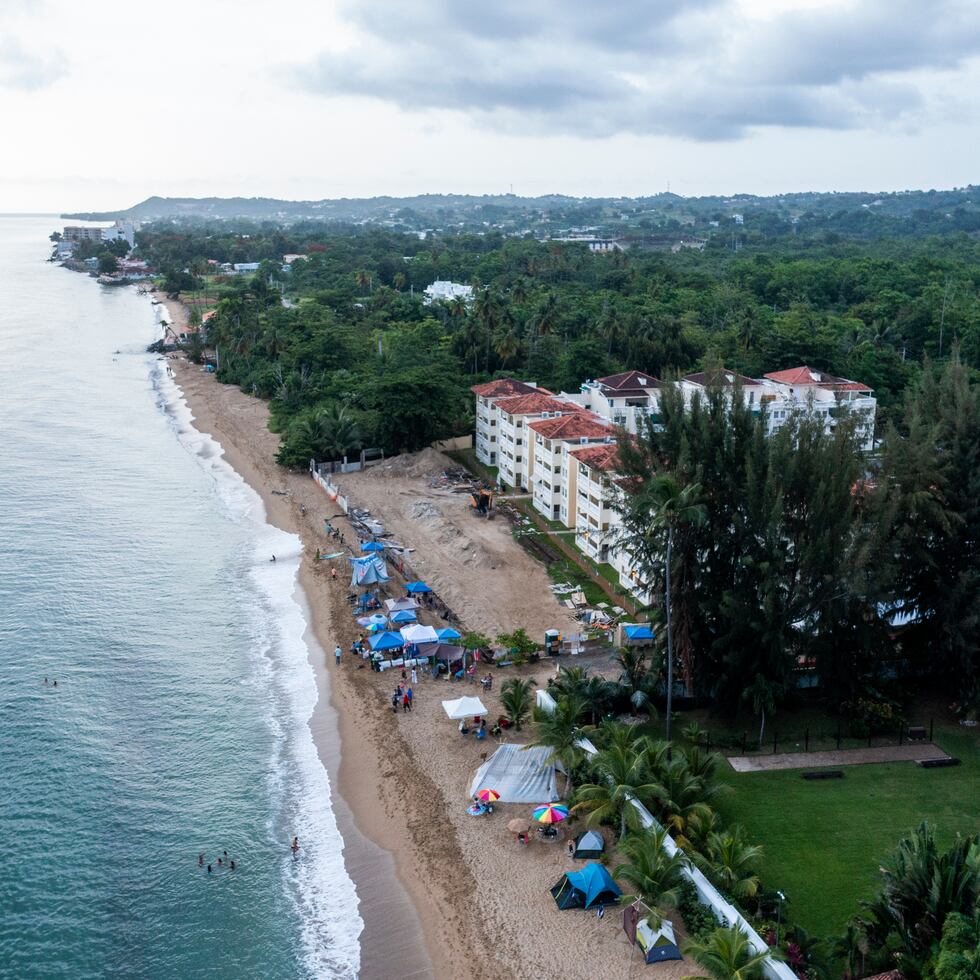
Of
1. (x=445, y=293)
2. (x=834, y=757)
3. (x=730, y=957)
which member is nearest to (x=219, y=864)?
(x=730, y=957)

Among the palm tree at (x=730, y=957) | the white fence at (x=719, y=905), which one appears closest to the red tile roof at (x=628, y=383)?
the white fence at (x=719, y=905)

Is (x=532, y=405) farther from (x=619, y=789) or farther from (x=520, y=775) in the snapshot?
(x=619, y=789)

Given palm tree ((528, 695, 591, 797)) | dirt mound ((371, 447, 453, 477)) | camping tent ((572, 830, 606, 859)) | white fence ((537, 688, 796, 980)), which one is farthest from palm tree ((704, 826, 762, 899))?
dirt mound ((371, 447, 453, 477))

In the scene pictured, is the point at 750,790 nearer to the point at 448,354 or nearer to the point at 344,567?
the point at 344,567

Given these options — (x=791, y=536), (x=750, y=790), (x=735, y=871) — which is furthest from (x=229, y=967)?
(x=791, y=536)

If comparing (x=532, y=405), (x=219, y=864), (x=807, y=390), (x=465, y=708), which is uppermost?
(x=532, y=405)

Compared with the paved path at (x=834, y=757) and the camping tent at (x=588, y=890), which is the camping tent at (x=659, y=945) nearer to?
the camping tent at (x=588, y=890)
